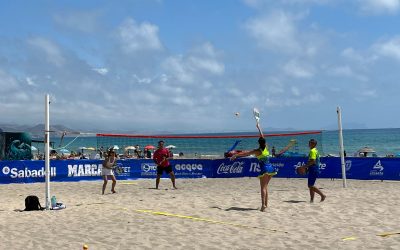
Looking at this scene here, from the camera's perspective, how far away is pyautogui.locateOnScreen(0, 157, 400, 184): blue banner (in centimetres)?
1838

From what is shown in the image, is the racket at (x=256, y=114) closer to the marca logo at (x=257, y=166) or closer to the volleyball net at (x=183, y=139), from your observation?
the volleyball net at (x=183, y=139)

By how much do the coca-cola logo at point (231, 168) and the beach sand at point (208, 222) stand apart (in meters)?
7.52

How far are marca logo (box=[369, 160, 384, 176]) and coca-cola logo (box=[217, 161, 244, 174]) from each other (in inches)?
210

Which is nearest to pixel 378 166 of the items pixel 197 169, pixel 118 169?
pixel 197 169

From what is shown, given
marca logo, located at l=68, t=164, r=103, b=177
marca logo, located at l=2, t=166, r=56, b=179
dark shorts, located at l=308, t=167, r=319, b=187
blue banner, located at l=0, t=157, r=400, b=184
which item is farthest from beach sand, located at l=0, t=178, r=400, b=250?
marca logo, located at l=68, t=164, r=103, b=177

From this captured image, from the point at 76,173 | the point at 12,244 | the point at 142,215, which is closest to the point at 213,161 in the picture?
the point at 76,173

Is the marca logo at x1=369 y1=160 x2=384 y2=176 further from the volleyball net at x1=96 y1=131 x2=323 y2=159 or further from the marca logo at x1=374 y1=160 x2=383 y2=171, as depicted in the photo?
the volleyball net at x1=96 y1=131 x2=323 y2=159

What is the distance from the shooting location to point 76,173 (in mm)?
19531

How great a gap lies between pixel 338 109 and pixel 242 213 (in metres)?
6.46

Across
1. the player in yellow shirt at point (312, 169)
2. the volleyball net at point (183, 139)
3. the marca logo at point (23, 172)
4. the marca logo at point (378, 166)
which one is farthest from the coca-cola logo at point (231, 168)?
the player in yellow shirt at point (312, 169)

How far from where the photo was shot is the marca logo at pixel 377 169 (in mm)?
18188

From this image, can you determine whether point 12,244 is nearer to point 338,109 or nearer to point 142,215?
point 142,215

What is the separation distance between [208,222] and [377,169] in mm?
11354

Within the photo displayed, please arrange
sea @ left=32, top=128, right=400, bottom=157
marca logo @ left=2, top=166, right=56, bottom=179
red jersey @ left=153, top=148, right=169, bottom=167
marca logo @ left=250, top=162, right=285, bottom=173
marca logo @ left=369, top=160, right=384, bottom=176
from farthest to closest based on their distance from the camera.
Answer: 1. marca logo @ left=250, top=162, right=285, bottom=173
2. sea @ left=32, top=128, right=400, bottom=157
3. marca logo @ left=2, top=166, right=56, bottom=179
4. marca logo @ left=369, top=160, right=384, bottom=176
5. red jersey @ left=153, top=148, right=169, bottom=167
